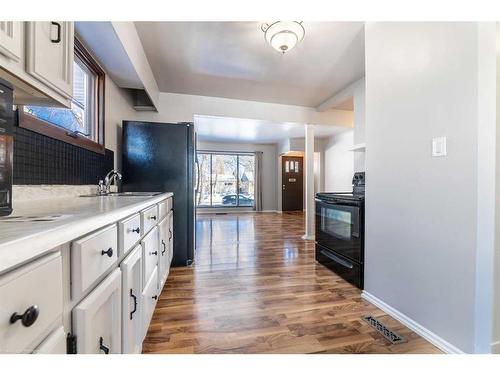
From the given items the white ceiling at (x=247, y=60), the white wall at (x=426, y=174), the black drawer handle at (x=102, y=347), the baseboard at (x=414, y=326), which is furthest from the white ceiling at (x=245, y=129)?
the black drawer handle at (x=102, y=347)

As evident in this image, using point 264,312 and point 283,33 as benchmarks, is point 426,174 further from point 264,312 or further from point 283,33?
point 283,33

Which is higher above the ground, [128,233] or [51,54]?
[51,54]

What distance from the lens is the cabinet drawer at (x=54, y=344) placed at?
47 cm

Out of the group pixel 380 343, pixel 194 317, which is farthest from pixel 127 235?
pixel 380 343

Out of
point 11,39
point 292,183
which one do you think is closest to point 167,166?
point 11,39

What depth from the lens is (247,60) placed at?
2.74m

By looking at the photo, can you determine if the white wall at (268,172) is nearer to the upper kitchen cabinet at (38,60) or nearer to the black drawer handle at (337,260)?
the black drawer handle at (337,260)

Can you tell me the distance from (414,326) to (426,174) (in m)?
0.98

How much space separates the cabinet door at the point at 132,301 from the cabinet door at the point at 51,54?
2.61ft

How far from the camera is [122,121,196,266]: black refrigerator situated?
8.64 ft

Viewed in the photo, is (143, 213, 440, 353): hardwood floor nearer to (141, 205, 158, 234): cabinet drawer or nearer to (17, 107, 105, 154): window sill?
(141, 205, 158, 234): cabinet drawer

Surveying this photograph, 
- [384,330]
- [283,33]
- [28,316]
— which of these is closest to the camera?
[28,316]

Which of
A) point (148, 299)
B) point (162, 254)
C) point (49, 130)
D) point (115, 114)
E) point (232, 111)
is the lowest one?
point (148, 299)
